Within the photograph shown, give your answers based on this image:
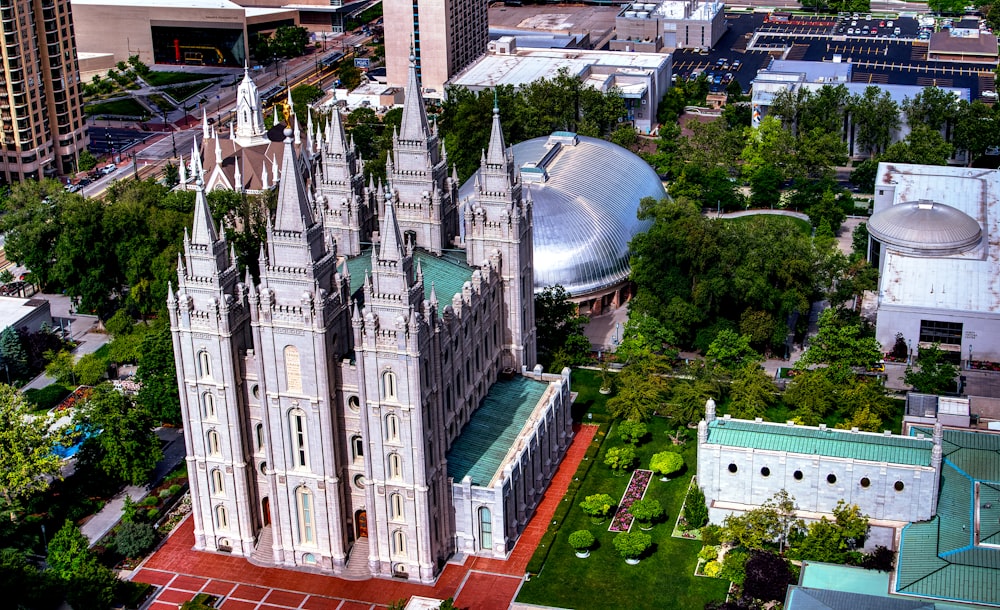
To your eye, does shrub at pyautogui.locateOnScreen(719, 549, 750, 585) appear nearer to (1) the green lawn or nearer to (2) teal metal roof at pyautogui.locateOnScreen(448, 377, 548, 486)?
(1) the green lawn

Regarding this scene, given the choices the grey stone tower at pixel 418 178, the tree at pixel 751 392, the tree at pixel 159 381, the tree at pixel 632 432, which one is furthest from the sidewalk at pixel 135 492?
the tree at pixel 751 392

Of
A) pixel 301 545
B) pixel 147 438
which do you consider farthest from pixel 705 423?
pixel 147 438

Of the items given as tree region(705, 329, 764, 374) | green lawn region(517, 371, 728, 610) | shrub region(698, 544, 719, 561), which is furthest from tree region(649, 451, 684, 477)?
tree region(705, 329, 764, 374)

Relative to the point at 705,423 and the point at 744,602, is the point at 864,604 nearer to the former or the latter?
the point at 744,602

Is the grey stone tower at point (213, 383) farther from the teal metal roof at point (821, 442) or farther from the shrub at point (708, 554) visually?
the teal metal roof at point (821, 442)

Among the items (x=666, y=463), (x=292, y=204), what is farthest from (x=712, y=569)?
(x=292, y=204)

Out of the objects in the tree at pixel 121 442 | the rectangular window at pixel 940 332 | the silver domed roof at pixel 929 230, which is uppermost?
the silver domed roof at pixel 929 230
